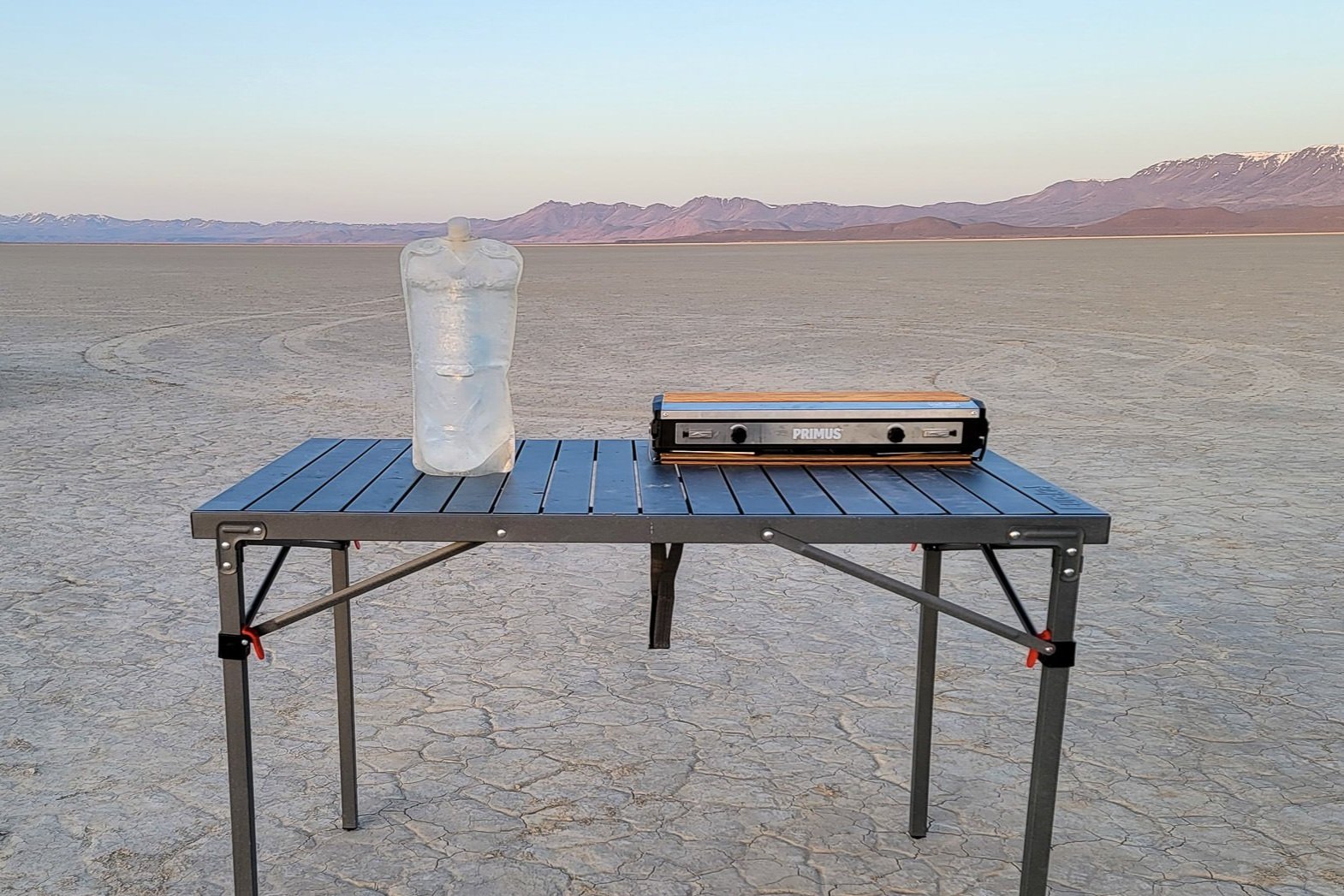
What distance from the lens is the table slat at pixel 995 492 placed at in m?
1.91

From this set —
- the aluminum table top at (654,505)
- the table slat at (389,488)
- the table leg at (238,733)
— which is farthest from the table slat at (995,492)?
the table leg at (238,733)

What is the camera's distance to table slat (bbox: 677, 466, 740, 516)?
6.23ft

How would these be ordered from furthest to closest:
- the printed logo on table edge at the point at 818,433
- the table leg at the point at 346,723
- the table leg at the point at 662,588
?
the table leg at the point at 346,723
the table leg at the point at 662,588
the printed logo on table edge at the point at 818,433

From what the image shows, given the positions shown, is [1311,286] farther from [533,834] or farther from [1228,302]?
[533,834]

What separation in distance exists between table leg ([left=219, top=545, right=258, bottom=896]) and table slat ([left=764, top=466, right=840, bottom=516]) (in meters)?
0.93

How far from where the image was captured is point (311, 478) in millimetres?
2160

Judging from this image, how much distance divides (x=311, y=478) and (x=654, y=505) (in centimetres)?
68

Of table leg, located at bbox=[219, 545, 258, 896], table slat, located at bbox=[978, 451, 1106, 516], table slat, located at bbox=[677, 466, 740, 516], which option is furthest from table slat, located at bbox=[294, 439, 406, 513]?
table slat, located at bbox=[978, 451, 1106, 516]

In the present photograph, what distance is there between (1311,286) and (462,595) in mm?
24799

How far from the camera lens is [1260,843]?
2557 mm

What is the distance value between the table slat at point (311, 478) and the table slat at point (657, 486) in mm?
575

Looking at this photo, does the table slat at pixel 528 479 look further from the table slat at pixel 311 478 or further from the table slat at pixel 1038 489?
the table slat at pixel 1038 489

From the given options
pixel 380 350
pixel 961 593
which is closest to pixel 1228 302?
pixel 380 350

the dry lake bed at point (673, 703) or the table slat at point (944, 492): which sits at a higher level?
the table slat at point (944, 492)
